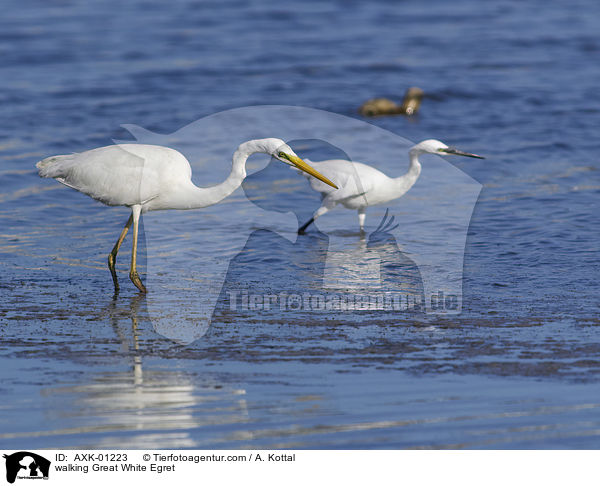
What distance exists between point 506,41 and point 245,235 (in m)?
14.7

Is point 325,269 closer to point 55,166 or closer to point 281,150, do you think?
point 281,150

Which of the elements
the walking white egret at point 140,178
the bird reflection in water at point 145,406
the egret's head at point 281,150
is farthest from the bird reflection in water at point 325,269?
the bird reflection in water at point 145,406

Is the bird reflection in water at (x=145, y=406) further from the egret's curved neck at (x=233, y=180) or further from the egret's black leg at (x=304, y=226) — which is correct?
the egret's black leg at (x=304, y=226)

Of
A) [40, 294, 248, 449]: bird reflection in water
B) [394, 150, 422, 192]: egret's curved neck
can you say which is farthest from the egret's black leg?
[40, 294, 248, 449]: bird reflection in water

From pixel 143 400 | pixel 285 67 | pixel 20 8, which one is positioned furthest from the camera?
pixel 20 8

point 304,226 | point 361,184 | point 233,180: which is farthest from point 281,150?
point 304,226

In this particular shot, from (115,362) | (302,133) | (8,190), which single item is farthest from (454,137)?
(115,362)

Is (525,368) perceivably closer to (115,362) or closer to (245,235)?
(115,362)

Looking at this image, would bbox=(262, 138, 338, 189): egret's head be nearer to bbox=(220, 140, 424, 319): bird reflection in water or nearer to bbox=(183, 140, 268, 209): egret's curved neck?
bbox=(183, 140, 268, 209): egret's curved neck

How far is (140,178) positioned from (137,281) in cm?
93

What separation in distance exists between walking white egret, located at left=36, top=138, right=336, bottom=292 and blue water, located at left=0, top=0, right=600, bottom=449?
747mm

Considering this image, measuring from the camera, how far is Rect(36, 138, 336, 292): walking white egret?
8.52 meters

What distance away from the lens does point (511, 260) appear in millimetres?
9094
